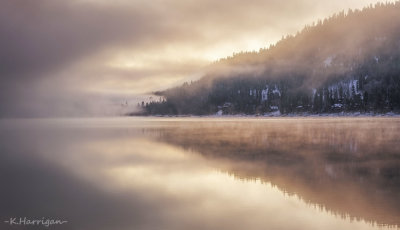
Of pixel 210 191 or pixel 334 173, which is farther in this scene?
pixel 334 173

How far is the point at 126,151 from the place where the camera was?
42344 millimetres

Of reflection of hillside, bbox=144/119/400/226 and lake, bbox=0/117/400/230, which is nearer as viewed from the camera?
lake, bbox=0/117/400/230

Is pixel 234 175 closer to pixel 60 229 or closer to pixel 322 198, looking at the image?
pixel 322 198

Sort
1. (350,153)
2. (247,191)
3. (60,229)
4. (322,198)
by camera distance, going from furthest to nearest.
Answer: (350,153), (247,191), (322,198), (60,229)

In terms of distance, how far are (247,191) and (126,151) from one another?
79.7 feet

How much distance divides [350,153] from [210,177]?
16833 millimetres

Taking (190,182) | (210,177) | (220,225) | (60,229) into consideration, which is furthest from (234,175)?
(60,229)

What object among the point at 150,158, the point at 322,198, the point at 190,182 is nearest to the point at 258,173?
the point at 190,182

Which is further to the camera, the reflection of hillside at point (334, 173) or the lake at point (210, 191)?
the reflection of hillside at point (334, 173)

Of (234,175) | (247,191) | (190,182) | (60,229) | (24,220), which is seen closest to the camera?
(60,229)

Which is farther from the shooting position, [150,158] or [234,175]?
[150,158]

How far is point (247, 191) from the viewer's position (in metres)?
20.8

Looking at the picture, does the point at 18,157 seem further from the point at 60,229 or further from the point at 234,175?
the point at 60,229

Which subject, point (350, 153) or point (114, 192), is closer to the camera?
point (114, 192)
